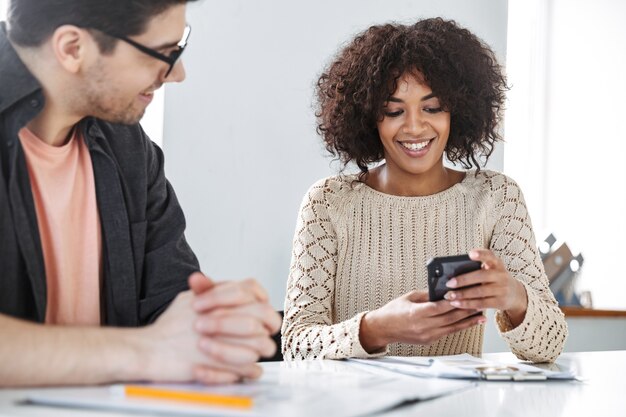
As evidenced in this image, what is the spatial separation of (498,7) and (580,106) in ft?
2.48

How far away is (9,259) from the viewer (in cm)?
150

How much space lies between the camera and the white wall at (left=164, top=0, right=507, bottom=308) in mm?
3105

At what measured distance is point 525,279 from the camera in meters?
2.23

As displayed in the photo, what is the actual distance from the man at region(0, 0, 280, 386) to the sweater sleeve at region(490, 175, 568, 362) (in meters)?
0.74

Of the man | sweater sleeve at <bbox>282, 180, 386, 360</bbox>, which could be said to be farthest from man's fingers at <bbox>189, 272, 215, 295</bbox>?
sweater sleeve at <bbox>282, 180, 386, 360</bbox>

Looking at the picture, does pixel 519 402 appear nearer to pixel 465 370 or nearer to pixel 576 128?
pixel 465 370

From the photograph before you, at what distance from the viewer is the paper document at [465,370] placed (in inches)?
60.1

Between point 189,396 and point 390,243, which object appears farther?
point 390,243

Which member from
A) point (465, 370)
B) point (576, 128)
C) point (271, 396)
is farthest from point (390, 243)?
point (576, 128)

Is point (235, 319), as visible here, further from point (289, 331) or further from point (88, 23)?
point (289, 331)

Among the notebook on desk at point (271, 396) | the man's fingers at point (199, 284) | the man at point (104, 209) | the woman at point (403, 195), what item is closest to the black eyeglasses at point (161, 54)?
the man at point (104, 209)

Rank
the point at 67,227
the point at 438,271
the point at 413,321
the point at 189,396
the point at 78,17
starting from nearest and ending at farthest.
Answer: the point at 189,396, the point at 78,17, the point at 67,227, the point at 438,271, the point at 413,321

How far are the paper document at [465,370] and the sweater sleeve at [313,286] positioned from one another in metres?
0.26

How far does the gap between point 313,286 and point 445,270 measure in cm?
59
